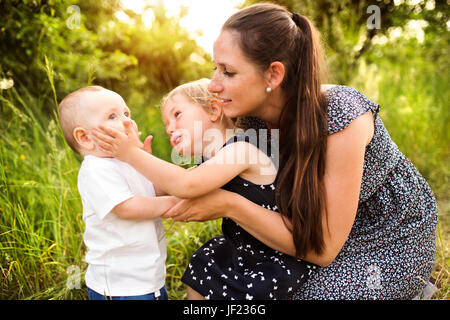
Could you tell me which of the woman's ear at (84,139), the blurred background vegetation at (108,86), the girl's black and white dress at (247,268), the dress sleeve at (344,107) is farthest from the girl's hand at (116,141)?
the dress sleeve at (344,107)

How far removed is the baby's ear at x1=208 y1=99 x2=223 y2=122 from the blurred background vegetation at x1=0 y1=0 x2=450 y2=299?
32 cm

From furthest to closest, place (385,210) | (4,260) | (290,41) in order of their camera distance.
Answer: (4,260) < (385,210) < (290,41)

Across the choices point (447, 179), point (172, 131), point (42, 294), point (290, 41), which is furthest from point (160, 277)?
point (447, 179)

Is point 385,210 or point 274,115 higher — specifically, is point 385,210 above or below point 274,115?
below

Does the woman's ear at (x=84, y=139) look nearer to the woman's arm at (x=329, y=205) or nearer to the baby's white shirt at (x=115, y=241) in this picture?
the baby's white shirt at (x=115, y=241)

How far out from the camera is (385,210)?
1.68 m

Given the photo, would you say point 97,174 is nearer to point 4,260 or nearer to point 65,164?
point 4,260

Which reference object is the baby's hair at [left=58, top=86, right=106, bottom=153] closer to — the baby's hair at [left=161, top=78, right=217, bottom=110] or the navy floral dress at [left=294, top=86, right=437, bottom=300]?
the baby's hair at [left=161, top=78, right=217, bottom=110]

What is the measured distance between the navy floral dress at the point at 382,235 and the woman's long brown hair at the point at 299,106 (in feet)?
0.39

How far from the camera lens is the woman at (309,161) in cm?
151

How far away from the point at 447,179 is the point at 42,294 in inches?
121

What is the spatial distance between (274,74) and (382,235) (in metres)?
0.80

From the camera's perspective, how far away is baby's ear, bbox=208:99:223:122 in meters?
1.72

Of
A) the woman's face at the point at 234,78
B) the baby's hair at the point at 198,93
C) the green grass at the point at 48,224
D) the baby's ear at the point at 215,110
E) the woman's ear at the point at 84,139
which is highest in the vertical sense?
the woman's face at the point at 234,78
